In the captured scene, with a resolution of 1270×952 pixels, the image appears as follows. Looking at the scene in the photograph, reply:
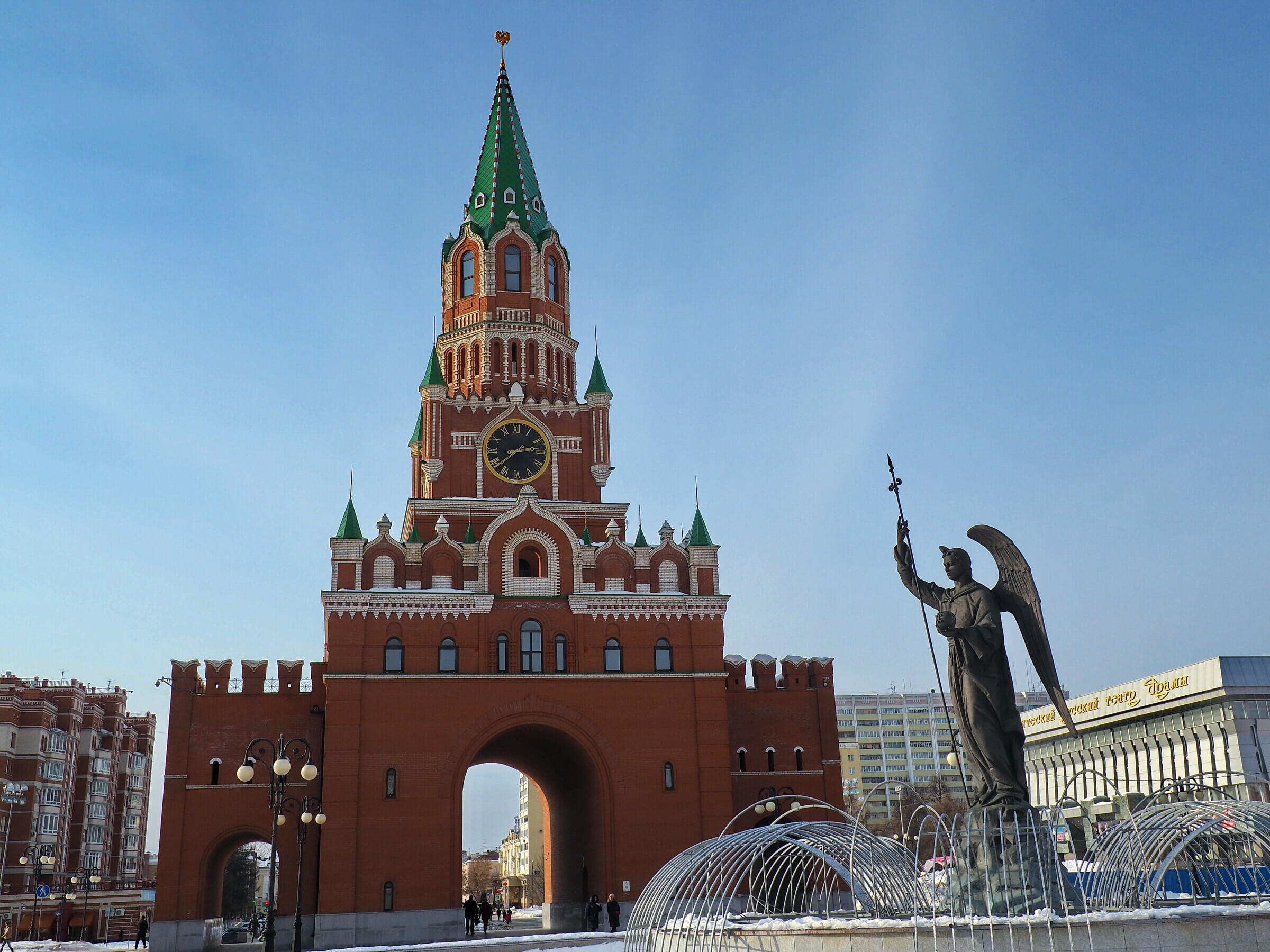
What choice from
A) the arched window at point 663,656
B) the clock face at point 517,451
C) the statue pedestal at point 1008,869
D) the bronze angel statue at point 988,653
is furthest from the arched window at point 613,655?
the statue pedestal at point 1008,869

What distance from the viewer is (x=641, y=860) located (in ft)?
114

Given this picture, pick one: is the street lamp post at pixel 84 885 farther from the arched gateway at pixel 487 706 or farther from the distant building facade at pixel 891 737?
the distant building facade at pixel 891 737

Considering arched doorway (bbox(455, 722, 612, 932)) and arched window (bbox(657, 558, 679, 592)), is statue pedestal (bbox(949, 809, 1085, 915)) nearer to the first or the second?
arched doorway (bbox(455, 722, 612, 932))

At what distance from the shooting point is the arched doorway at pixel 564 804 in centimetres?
3559

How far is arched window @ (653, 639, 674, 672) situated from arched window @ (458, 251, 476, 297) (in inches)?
655

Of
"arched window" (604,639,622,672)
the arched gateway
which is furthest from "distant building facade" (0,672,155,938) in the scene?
"arched window" (604,639,622,672)

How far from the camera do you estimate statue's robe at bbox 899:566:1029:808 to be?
46.7 ft

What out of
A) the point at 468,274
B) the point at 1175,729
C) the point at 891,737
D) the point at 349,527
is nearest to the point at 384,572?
the point at 349,527

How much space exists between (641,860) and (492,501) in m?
13.3

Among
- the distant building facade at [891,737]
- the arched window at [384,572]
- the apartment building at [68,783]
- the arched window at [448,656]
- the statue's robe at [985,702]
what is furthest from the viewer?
the distant building facade at [891,737]

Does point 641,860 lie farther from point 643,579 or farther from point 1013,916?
point 1013,916

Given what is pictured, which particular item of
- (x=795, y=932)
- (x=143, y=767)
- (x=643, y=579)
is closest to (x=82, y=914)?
(x=143, y=767)

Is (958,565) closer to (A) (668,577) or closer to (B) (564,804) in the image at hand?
(A) (668,577)

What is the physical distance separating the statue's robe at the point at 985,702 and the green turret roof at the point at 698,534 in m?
23.8
